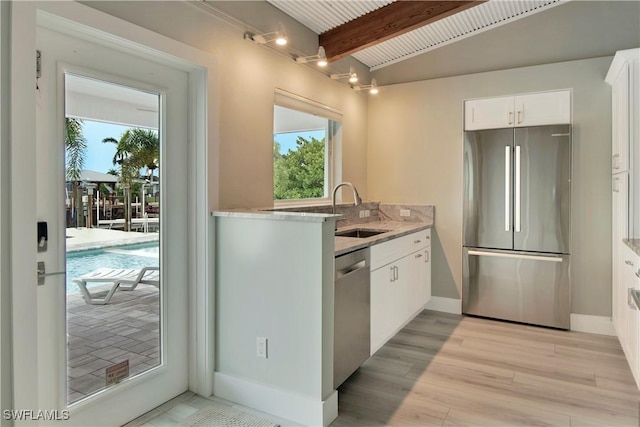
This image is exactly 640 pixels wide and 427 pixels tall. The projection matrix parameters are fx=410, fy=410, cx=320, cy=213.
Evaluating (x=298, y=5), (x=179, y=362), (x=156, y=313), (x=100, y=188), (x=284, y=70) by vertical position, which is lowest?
(x=179, y=362)

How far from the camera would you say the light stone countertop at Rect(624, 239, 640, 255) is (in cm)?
246

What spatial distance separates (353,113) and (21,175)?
3265mm

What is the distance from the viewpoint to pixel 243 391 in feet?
8.02

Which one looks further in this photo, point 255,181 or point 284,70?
point 284,70

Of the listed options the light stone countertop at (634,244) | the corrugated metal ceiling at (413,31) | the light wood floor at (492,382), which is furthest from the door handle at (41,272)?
the light stone countertop at (634,244)

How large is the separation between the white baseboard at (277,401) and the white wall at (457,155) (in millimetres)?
2463

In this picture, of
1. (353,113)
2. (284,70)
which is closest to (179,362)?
(284,70)

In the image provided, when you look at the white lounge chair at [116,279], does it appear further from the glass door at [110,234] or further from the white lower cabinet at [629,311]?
the white lower cabinet at [629,311]

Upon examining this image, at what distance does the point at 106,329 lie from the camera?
2.18 meters

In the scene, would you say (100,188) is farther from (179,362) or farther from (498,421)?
(498,421)

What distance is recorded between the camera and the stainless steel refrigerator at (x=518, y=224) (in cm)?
373

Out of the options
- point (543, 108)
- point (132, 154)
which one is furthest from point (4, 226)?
point (543, 108)

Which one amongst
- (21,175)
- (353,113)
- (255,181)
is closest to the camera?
(21,175)

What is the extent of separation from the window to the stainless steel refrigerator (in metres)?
1.37
